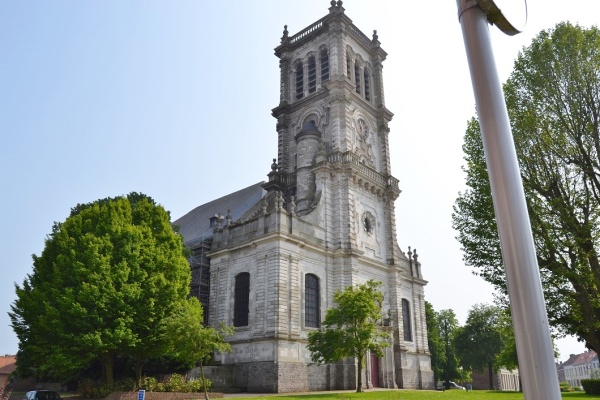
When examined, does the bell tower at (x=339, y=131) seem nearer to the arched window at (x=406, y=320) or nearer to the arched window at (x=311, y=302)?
the arched window at (x=311, y=302)

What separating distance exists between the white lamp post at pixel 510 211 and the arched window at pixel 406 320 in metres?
35.6

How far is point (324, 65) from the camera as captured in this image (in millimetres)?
40906

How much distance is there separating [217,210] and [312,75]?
15178mm

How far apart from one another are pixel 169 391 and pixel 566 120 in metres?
20.5

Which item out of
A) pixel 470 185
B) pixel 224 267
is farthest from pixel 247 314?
pixel 470 185

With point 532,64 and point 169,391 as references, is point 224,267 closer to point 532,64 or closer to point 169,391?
point 169,391

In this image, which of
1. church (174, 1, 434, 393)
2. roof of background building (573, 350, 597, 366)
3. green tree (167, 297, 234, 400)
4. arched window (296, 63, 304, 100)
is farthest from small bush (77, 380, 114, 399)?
roof of background building (573, 350, 597, 366)

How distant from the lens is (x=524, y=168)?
53.0 ft

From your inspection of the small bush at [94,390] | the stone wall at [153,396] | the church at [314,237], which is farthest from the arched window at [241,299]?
the small bush at [94,390]

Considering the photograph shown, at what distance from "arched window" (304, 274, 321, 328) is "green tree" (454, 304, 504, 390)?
2429cm

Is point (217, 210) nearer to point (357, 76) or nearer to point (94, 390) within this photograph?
point (357, 76)

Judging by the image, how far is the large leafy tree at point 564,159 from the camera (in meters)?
14.9

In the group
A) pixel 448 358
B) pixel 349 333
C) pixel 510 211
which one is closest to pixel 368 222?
pixel 349 333

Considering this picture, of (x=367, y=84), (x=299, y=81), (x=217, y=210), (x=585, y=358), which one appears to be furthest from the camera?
(x=585, y=358)
